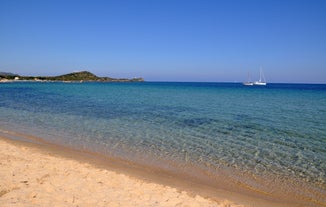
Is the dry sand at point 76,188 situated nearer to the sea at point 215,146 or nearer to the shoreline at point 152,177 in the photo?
the shoreline at point 152,177

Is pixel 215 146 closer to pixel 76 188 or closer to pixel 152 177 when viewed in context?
pixel 152 177

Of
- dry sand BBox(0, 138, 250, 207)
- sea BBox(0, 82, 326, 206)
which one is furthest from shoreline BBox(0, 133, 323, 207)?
sea BBox(0, 82, 326, 206)

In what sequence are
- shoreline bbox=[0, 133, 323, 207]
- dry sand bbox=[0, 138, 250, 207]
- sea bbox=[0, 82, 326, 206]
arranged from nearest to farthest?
1. dry sand bbox=[0, 138, 250, 207]
2. shoreline bbox=[0, 133, 323, 207]
3. sea bbox=[0, 82, 326, 206]

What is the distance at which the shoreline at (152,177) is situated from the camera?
6.98 m

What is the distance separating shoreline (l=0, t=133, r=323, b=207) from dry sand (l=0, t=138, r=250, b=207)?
0.19 feet

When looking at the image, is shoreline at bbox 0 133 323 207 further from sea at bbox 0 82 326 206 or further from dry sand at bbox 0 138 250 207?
sea at bbox 0 82 326 206

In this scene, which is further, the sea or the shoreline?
the sea

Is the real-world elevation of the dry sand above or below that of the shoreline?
above

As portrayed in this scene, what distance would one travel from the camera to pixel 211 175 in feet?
29.5

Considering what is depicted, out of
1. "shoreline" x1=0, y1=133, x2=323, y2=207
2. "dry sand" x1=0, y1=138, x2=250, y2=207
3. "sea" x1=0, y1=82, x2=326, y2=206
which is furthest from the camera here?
"sea" x1=0, y1=82, x2=326, y2=206

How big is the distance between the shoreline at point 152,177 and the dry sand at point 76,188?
0.06 m

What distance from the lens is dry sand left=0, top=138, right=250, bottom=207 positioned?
6.09 metres

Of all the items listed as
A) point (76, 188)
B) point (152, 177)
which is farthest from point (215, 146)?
point (76, 188)

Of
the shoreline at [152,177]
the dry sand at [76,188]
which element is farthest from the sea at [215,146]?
the dry sand at [76,188]
